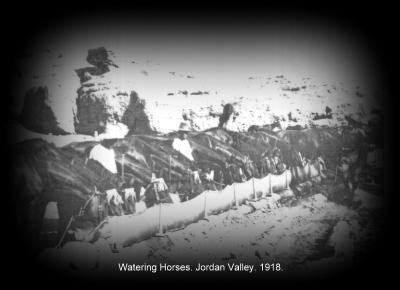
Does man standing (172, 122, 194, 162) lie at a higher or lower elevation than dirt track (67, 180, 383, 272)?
higher

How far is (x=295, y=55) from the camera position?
4.15m

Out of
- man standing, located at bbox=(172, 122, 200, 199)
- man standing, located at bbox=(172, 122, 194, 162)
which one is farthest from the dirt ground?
man standing, located at bbox=(172, 122, 194, 162)

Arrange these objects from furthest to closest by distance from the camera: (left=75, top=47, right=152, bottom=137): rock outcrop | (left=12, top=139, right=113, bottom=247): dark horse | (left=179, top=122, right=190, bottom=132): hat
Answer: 1. (left=179, top=122, right=190, bottom=132): hat
2. (left=75, top=47, right=152, bottom=137): rock outcrop
3. (left=12, top=139, right=113, bottom=247): dark horse

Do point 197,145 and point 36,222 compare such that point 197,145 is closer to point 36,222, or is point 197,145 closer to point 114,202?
point 114,202

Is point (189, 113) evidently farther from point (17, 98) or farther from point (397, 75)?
point (397, 75)

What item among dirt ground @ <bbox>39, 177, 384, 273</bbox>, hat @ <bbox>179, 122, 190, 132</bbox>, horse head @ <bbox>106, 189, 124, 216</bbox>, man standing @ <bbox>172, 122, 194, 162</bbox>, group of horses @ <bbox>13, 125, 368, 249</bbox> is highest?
hat @ <bbox>179, 122, 190, 132</bbox>

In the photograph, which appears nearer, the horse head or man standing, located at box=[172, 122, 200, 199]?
the horse head

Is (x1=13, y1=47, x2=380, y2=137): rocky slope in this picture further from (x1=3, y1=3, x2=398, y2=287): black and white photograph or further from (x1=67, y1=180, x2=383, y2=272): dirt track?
(x1=67, y1=180, x2=383, y2=272): dirt track

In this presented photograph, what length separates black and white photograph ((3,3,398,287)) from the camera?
393 cm

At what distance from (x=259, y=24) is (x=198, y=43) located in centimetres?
68

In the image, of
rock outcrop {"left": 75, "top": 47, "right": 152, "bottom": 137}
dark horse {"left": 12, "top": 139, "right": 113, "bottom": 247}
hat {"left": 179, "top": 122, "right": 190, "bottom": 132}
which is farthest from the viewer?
hat {"left": 179, "top": 122, "right": 190, "bottom": 132}


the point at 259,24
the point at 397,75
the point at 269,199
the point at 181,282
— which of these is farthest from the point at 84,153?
the point at 397,75

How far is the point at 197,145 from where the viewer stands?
4129mm

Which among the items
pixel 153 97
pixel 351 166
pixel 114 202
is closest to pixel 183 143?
pixel 153 97
